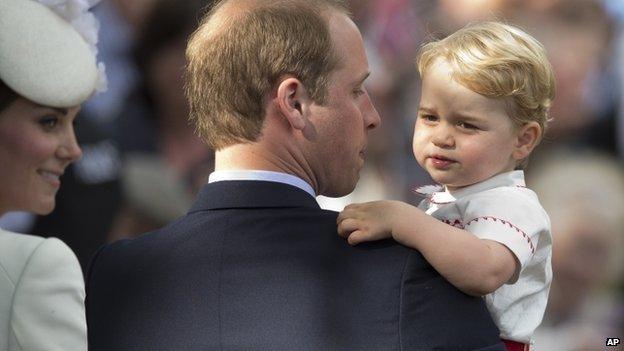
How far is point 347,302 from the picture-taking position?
7.72ft

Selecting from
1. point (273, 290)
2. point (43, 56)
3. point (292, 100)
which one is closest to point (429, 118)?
point (292, 100)

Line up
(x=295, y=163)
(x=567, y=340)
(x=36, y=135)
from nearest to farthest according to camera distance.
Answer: (x=295, y=163) → (x=36, y=135) → (x=567, y=340)

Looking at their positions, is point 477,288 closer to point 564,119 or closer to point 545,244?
point 545,244

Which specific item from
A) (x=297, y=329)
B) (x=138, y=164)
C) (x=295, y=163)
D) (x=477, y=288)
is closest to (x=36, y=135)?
(x=295, y=163)

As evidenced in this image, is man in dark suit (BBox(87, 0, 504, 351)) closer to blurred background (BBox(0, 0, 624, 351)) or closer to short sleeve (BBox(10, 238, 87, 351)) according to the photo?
short sleeve (BBox(10, 238, 87, 351))

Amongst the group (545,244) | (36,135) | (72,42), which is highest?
(72,42)

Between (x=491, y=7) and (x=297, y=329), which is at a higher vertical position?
(x=297, y=329)

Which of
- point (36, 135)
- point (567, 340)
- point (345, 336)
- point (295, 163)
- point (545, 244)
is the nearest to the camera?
point (345, 336)

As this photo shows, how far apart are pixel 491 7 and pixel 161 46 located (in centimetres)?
148

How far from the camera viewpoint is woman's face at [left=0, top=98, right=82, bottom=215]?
3025mm

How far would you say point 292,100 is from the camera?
100.0 inches

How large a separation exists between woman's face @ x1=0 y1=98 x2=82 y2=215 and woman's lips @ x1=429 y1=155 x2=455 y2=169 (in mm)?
920

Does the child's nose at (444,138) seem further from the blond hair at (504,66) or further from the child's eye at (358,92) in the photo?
the child's eye at (358,92)

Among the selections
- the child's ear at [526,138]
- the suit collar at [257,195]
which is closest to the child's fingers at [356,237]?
the suit collar at [257,195]
